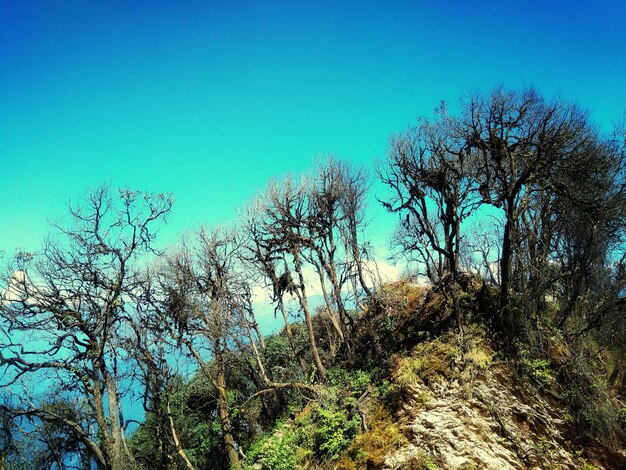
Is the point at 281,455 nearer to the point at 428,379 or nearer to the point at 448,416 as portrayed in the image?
the point at 428,379

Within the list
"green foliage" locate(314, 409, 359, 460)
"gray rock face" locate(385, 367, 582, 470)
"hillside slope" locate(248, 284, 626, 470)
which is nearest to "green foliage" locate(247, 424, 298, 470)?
"hillside slope" locate(248, 284, 626, 470)

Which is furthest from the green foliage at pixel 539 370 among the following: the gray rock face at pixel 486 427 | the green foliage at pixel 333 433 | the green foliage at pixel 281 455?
the green foliage at pixel 281 455

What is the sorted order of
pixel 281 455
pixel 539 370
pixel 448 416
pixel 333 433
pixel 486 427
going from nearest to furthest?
pixel 486 427 < pixel 448 416 < pixel 539 370 < pixel 333 433 < pixel 281 455

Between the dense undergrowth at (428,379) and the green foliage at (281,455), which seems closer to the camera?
the dense undergrowth at (428,379)

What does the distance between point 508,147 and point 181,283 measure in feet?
50.7

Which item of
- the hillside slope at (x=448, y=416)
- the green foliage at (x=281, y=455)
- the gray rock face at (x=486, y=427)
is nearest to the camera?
the gray rock face at (x=486, y=427)

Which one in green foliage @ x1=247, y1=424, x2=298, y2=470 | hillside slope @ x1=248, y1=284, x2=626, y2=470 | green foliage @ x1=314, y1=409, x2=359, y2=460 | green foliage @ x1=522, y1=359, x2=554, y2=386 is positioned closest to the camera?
hillside slope @ x1=248, y1=284, x2=626, y2=470

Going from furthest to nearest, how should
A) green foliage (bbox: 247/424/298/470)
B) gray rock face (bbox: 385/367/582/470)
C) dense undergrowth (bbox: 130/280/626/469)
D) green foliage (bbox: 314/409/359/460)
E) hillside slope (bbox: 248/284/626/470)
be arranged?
1. green foliage (bbox: 247/424/298/470)
2. green foliage (bbox: 314/409/359/460)
3. dense undergrowth (bbox: 130/280/626/469)
4. hillside slope (bbox: 248/284/626/470)
5. gray rock face (bbox: 385/367/582/470)

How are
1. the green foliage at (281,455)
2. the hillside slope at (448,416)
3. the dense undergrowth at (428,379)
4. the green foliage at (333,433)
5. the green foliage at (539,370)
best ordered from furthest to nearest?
the green foliage at (281,455)
the green foliage at (333,433)
the green foliage at (539,370)
the dense undergrowth at (428,379)
the hillside slope at (448,416)

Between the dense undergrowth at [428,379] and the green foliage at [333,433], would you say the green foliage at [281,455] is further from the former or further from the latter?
the green foliage at [333,433]

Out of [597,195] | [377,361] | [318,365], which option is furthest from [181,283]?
[597,195]

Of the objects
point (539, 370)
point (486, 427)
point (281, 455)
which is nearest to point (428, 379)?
point (486, 427)

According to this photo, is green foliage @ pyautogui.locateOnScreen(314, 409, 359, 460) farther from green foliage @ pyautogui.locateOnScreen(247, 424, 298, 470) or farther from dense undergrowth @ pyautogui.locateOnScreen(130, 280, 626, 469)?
green foliage @ pyautogui.locateOnScreen(247, 424, 298, 470)

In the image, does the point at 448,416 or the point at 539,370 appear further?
the point at 539,370
